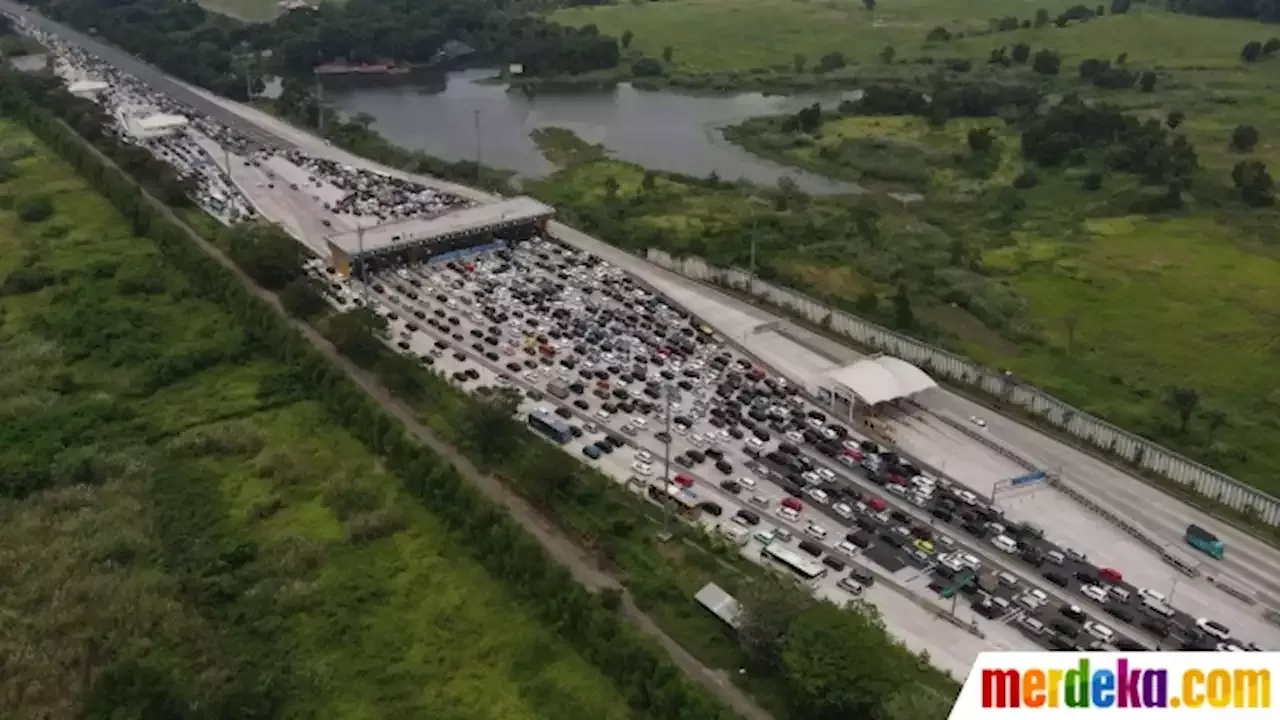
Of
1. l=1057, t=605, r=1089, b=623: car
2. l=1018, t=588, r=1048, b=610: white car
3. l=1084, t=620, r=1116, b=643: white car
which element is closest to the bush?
l=1018, t=588, r=1048, b=610: white car

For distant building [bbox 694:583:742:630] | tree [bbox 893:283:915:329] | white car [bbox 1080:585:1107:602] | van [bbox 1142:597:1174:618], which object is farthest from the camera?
tree [bbox 893:283:915:329]

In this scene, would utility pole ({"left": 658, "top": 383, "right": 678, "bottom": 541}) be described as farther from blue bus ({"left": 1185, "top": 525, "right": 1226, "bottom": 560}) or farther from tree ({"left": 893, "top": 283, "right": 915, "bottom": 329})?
blue bus ({"left": 1185, "top": 525, "right": 1226, "bottom": 560})

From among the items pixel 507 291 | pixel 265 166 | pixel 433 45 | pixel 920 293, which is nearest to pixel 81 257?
pixel 265 166

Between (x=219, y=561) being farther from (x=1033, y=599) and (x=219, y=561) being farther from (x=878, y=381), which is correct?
(x=1033, y=599)

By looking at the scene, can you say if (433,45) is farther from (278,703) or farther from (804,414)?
(278,703)

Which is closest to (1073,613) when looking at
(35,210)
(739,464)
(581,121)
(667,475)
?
(739,464)

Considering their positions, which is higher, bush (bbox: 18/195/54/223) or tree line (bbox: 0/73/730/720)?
bush (bbox: 18/195/54/223)

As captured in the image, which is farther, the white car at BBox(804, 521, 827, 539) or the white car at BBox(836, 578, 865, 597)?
the white car at BBox(804, 521, 827, 539)
